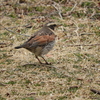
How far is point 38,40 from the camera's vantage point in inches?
269

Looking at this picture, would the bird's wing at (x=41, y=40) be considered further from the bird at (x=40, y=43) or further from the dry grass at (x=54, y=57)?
the dry grass at (x=54, y=57)

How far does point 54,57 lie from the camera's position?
7.52m

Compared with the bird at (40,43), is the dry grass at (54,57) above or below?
below

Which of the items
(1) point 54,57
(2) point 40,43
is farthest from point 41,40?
(1) point 54,57

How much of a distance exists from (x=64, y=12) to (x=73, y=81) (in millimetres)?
5132

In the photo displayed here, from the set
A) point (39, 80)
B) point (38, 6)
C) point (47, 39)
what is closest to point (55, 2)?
point (38, 6)

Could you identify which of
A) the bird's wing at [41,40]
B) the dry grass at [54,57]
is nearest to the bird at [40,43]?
the bird's wing at [41,40]

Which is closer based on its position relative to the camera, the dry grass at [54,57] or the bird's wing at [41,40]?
the dry grass at [54,57]

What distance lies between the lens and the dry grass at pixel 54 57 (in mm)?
5484

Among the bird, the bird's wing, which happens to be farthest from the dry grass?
the bird's wing

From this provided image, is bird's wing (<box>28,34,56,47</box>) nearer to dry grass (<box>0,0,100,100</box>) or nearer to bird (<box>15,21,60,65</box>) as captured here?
bird (<box>15,21,60,65</box>)

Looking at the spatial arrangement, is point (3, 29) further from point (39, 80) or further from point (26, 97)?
point (26, 97)

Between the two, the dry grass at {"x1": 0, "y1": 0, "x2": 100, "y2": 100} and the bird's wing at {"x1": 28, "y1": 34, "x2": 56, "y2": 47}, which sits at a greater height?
the bird's wing at {"x1": 28, "y1": 34, "x2": 56, "y2": 47}

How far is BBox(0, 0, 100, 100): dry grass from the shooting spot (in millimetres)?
5484
